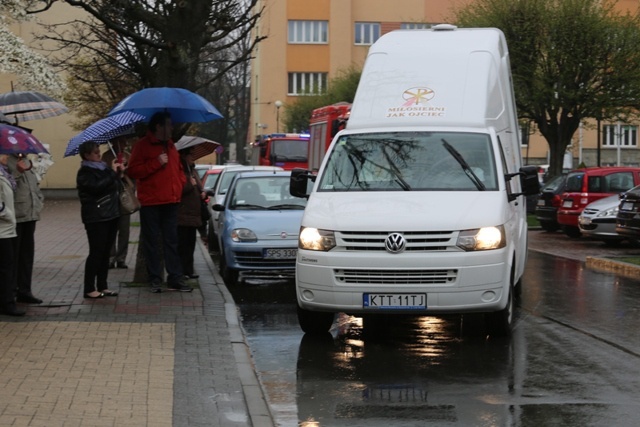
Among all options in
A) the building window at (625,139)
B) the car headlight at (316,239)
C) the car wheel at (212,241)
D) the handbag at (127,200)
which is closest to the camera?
the car headlight at (316,239)

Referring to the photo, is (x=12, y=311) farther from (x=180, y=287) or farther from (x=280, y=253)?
(x=280, y=253)

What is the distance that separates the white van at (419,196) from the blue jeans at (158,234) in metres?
1.95

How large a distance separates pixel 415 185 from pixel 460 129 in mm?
1082

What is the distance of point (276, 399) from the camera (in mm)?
7977

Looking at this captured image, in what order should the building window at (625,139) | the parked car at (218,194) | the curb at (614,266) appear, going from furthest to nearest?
the building window at (625,139) → the parked car at (218,194) → the curb at (614,266)

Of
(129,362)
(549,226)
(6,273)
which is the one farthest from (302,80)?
(129,362)

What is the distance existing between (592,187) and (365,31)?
1970 inches

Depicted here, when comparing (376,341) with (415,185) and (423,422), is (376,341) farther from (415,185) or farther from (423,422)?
(423,422)

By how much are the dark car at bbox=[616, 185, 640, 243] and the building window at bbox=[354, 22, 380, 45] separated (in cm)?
5503

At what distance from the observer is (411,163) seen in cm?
1112

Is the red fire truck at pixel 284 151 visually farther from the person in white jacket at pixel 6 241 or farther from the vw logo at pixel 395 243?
the vw logo at pixel 395 243

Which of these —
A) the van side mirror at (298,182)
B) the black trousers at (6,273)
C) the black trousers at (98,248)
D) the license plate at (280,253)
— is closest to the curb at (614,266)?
the license plate at (280,253)

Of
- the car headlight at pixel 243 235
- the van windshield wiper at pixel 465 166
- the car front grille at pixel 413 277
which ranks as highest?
the van windshield wiper at pixel 465 166

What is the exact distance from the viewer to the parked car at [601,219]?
23516 millimetres
